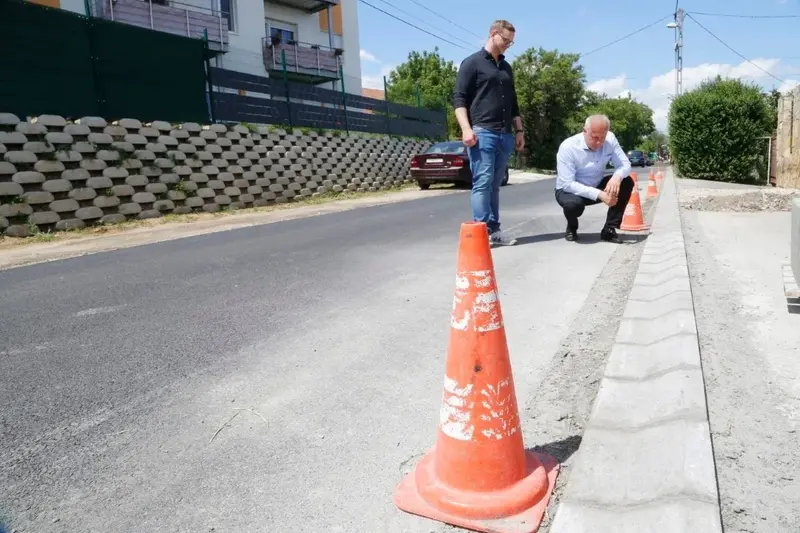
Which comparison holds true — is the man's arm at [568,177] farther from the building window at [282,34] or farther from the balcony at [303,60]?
the building window at [282,34]

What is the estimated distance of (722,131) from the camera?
59.1 feet

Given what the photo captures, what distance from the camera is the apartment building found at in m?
19.1

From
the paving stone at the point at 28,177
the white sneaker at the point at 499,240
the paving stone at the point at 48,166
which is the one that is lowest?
the white sneaker at the point at 499,240

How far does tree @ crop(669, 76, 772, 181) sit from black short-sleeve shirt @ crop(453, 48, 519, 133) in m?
15.3

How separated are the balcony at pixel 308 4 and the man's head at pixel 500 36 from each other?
73.4 feet

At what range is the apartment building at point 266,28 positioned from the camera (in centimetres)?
1906

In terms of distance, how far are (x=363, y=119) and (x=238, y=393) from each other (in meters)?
17.6

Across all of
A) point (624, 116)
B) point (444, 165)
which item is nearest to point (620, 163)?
point (444, 165)

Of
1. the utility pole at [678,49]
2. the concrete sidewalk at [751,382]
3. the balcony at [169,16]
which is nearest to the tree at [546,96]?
the utility pole at [678,49]

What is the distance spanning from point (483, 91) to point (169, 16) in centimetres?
1802

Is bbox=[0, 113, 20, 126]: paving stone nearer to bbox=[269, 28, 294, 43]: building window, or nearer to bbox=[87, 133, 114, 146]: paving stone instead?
bbox=[87, 133, 114, 146]: paving stone

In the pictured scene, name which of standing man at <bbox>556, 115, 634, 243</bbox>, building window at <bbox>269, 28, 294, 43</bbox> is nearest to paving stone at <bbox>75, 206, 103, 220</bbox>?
standing man at <bbox>556, 115, 634, 243</bbox>

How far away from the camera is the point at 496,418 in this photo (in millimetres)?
1791

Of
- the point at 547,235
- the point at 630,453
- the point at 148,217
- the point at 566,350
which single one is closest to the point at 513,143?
the point at 547,235
